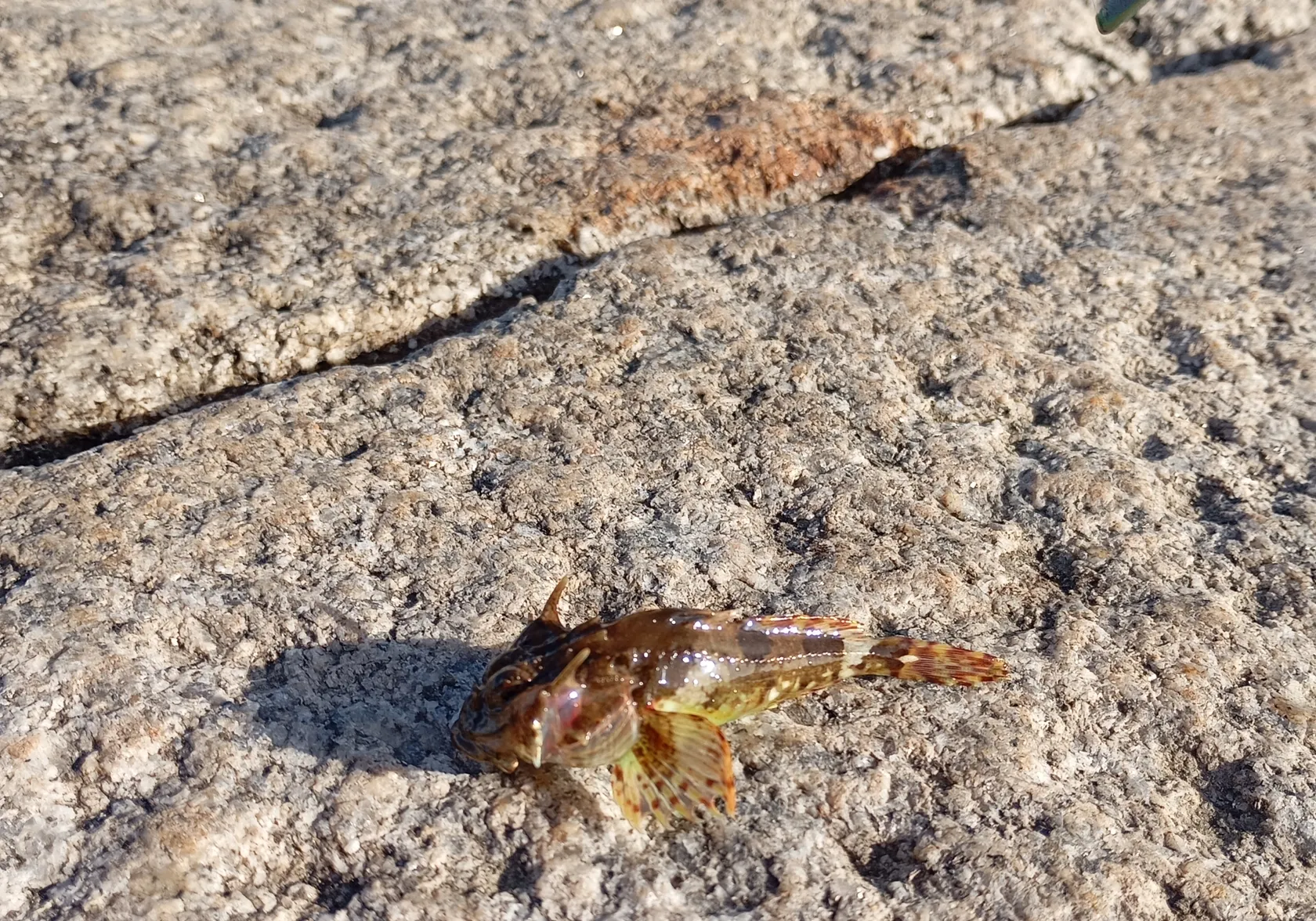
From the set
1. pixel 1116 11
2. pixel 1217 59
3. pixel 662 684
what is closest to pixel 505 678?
pixel 662 684

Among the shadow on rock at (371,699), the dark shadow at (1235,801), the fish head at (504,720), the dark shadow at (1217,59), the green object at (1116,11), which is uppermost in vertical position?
the green object at (1116,11)

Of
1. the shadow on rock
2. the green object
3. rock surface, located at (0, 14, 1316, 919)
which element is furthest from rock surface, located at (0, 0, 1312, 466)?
the green object

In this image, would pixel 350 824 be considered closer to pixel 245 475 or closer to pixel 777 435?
pixel 245 475

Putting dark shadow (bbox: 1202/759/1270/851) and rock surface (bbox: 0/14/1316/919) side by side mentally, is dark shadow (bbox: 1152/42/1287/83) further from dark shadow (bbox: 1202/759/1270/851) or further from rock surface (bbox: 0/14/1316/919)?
dark shadow (bbox: 1202/759/1270/851)

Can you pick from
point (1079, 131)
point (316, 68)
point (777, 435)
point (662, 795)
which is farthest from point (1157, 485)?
point (316, 68)

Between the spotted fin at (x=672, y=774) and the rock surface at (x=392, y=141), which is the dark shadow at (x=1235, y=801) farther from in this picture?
the rock surface at (x=392, y=141)

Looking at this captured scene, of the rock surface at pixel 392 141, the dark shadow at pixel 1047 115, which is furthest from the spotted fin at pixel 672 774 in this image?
the dark shadow at pixel 1047 115

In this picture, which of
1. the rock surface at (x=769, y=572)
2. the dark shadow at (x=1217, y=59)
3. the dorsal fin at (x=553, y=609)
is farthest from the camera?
the dark shadow at (x=1217, y=59)

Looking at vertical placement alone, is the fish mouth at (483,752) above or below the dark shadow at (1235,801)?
above
